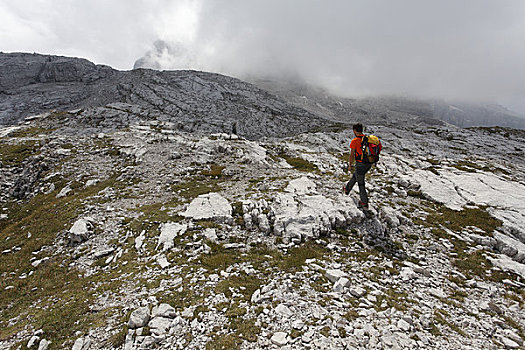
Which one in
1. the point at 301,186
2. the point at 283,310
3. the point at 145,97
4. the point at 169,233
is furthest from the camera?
the point at 145,97

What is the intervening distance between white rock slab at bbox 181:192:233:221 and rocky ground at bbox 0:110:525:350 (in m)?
0.11

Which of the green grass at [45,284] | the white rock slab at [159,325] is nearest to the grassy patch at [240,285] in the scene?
the white rock slab at [159,325]

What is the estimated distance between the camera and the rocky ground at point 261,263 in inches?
269

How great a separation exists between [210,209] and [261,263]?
6.70 meters

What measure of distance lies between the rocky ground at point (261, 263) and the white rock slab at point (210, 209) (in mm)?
106

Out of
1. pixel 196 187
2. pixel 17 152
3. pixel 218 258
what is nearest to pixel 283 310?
pixel 218 258

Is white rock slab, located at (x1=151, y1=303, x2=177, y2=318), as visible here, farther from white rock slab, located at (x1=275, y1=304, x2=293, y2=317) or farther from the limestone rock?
the limestone rock

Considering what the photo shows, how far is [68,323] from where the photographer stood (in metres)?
8.04

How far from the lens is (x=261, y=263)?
10.3 m

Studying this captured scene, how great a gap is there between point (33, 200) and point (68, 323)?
2523cm

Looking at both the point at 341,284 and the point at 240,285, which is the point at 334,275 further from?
the point at 240,285

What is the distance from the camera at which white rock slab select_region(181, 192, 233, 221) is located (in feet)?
47.8

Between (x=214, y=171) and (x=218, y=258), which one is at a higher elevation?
(x=214, y=171)

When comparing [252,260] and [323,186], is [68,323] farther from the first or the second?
[323,186]
